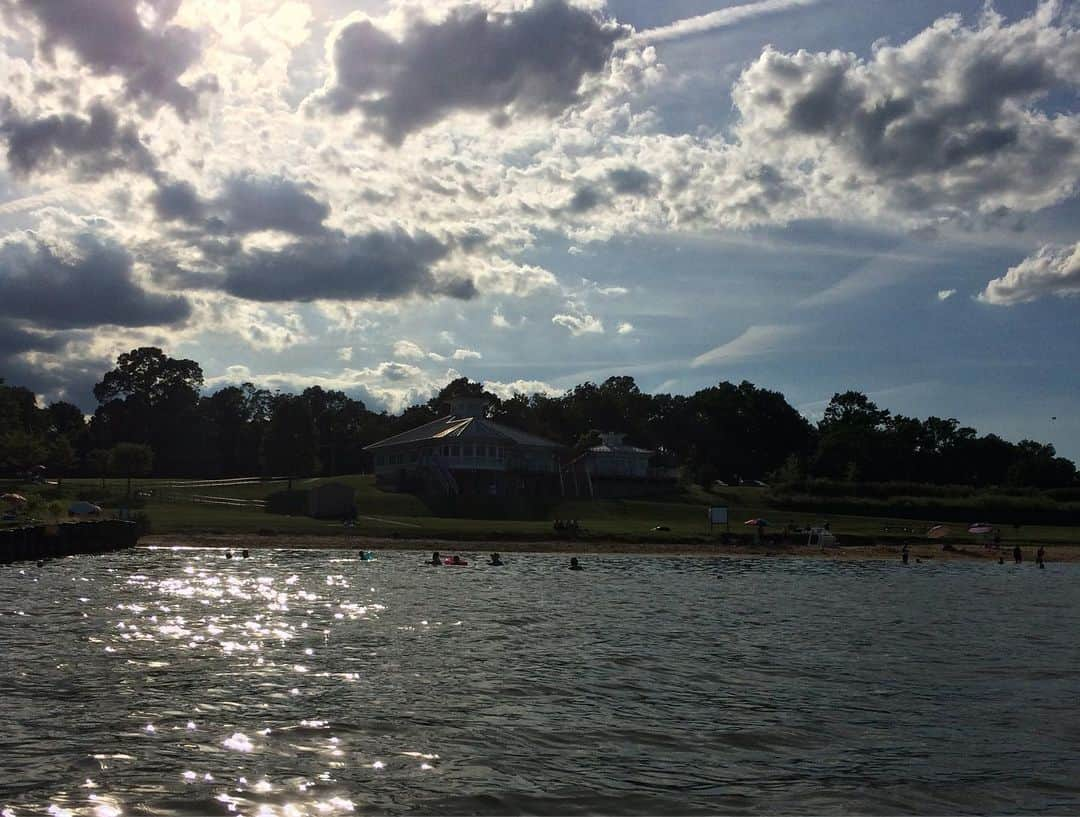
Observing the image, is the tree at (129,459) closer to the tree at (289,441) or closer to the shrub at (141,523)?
the tree at (289,441)

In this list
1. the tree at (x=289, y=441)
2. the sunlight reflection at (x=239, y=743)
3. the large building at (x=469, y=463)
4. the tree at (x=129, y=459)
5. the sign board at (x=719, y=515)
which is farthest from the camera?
the tree at (x=289, y=441)

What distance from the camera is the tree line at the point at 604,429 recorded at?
157m

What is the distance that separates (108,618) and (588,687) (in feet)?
56.4

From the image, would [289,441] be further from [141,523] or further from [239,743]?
[239,743]

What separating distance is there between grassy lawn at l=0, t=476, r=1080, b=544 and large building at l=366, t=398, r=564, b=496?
462cm

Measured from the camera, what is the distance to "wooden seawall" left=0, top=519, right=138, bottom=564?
56.9 m

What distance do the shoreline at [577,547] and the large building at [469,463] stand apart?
29759 mm

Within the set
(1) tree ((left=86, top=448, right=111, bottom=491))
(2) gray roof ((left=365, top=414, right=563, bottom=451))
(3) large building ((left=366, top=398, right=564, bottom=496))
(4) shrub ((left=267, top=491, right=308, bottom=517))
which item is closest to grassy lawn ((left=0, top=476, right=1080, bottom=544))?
(4) shrub ((left=267, top=491, right=308, bottom=517))

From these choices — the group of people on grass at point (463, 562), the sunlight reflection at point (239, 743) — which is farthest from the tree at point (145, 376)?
the sunlight reflection at point (239, 743)

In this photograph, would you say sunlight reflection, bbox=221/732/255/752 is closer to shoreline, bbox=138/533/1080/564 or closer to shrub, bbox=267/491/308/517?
shoreline, bbox=138/533/1080/564

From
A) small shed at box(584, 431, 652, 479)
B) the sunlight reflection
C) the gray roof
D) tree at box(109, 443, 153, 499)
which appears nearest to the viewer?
the sunlight reflection

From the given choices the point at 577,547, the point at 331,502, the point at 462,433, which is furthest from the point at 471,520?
the point at 462,433

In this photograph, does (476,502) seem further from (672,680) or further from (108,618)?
(672,680)

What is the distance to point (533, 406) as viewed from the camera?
174 meters
